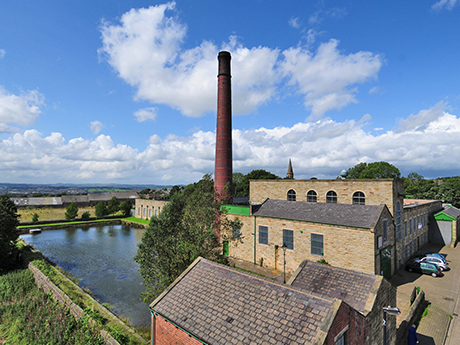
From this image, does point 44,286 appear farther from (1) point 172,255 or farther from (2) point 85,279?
(1) point 172,255

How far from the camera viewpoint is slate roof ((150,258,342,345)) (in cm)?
677

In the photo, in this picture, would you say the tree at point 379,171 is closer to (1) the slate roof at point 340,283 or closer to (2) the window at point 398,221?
(2) the window at point 398,221

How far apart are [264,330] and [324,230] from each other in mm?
15376

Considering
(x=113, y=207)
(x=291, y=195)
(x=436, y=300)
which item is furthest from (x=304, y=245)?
(x=113, y=207)

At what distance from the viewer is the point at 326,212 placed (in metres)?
22.0

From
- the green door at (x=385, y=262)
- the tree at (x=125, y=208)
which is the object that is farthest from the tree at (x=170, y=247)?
the tree at (x=125, y=208)

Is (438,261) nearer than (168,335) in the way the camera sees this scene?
No

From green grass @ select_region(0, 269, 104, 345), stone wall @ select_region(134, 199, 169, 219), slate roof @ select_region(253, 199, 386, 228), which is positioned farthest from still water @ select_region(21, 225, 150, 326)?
slate roof @ select_region(253, 199, 386, 228)

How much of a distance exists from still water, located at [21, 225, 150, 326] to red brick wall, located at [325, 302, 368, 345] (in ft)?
45.0

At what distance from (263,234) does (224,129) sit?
13.0 m

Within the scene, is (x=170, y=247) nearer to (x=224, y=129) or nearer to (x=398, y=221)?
(x=224, y=129)

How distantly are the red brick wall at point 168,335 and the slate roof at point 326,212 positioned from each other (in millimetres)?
15700

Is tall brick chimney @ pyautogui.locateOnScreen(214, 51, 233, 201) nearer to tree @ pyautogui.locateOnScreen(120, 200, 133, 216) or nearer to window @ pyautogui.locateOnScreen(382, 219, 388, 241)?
window @ pyautogui.locateOnScreen(382, 219, 388, 241)

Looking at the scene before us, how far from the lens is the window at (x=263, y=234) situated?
81.5ft
